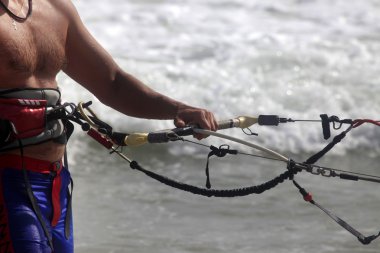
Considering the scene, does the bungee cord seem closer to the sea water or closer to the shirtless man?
the shirtless man

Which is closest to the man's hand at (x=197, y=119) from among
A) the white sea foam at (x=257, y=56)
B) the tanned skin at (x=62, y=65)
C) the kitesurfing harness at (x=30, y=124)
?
the tanned skin at (x=62, y=65)

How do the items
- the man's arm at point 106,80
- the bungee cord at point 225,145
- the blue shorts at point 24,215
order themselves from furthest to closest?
the man's arm at point 106,80 → the bungee cord at point 225,145 → the blue shorts at point 24,215

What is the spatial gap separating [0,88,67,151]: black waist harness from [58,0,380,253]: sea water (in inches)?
94.9

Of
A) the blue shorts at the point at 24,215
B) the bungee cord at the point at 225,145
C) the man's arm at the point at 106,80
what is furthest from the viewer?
the man's arm at the point at 106,80

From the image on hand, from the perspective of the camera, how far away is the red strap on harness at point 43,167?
11.9 feet

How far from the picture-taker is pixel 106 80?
4.10 metres

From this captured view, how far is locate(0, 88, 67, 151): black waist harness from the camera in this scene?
3.54m

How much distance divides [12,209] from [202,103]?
6.81 metres

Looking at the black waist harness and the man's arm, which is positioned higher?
the man's arm

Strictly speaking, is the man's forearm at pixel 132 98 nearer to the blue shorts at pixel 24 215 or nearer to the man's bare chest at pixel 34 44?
the man's bare chest at pixel 34 44

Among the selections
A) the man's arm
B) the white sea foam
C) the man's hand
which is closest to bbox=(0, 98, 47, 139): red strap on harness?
the man's arm

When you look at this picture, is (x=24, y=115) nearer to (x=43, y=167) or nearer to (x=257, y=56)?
(x=43, y=167)

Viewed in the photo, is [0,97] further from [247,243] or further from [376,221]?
[376,221]

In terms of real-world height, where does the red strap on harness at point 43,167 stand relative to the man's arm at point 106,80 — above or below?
below
